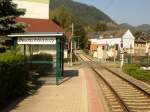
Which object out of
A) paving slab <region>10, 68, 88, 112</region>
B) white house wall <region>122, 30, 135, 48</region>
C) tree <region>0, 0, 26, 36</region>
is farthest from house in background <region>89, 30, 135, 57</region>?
paving slab <region>10, 68, 88, 112</region>

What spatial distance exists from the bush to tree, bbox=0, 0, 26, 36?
2.15 metres

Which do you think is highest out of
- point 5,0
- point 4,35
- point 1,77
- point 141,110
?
point 5,0

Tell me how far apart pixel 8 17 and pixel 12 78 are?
4.92m

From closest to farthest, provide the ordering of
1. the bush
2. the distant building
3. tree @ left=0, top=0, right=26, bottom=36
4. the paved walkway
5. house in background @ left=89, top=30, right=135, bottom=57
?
the bush < the paved walkway < tree @ left=0, top=0, right=26, bottom=36 < the distant building < house in background @ left=89, top=30, right=135, bottom=57

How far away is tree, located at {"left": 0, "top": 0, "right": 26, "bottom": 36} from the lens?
22.3 m

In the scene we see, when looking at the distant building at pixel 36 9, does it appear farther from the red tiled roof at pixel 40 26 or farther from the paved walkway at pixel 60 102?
the paved walkway at pixel 60 102

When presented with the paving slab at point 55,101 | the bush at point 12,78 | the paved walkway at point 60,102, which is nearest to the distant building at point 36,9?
the paving slab at point 55,101

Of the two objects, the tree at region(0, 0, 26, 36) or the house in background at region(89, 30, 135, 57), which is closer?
the tree at region(0, 0, 26, 36)

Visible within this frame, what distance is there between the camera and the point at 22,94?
66.8 feet

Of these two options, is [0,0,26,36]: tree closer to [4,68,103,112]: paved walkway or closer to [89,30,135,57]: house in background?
[4,68,103,112]: paved walkway

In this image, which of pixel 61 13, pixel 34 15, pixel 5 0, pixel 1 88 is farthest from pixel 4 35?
pixel 61 13

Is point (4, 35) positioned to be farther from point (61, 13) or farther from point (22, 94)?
point (61, 13)

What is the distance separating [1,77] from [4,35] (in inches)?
313

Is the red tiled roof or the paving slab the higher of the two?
the red tiled roof
